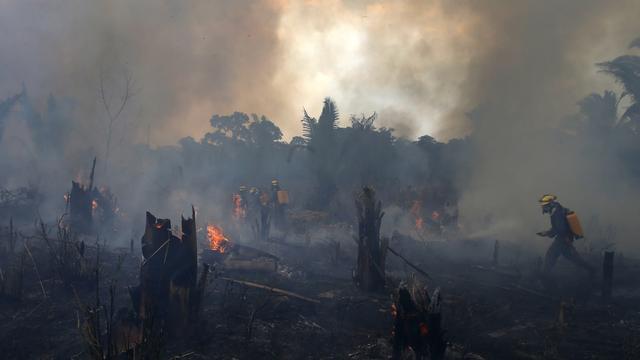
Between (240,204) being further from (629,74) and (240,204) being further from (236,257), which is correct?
(629,74)

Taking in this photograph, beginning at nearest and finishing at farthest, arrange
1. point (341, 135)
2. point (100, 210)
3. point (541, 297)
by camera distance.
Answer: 1. point (541, 297)
2. point (100, 210)
3. point (341, 135)

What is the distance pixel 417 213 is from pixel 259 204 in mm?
7292

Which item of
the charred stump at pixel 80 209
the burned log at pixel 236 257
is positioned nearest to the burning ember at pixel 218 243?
the burned log at pixel 236 257

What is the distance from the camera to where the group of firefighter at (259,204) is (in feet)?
59.7

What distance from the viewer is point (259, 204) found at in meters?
18.4

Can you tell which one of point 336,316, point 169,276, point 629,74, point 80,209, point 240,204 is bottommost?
point 336,316

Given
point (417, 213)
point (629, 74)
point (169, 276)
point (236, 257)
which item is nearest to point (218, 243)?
point (236, 257)

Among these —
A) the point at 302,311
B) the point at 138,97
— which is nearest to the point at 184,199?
the point at 302,311

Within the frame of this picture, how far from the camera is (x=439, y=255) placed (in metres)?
15.1

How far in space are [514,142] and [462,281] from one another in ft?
77.8

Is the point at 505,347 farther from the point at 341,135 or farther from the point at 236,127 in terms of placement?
the point at 236,127

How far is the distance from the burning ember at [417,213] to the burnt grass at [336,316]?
7.27m

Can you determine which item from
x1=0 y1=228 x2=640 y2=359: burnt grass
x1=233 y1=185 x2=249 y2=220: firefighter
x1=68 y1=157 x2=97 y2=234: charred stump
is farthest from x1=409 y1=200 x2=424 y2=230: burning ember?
x1=68 y1=157 x2=97 y2=234: charred stump

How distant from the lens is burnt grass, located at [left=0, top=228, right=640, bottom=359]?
277 inches
